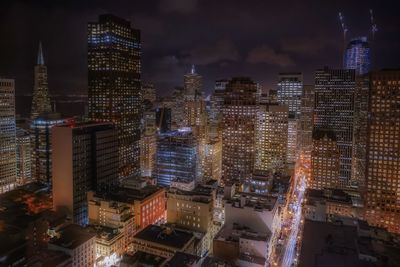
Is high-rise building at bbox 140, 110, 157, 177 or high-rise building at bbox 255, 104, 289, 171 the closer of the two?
high-rise building at bbox 255, 104, 289, 171

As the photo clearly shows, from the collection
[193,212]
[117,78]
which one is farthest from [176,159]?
[193,212]

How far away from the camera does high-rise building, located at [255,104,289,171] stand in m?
125

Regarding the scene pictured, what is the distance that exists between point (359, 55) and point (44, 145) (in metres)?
155

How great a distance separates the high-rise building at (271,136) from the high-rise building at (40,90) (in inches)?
3375

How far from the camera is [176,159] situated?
102 metres

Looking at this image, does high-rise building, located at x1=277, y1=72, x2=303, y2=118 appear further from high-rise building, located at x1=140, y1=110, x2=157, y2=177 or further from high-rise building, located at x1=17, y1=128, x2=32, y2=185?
high-rise building, located at x1=17, y1=128, x2=32, y2=185

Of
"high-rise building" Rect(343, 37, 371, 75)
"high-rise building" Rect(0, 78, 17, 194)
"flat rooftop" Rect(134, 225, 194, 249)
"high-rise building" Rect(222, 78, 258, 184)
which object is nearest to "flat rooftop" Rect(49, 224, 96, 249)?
"flat rooftop" Rect(134, 225, 194, 249)

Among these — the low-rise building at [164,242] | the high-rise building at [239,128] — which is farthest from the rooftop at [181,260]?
the high-rise building at [239,128]

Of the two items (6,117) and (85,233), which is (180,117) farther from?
(85,233)

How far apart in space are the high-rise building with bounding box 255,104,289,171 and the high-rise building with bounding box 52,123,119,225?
6809cm

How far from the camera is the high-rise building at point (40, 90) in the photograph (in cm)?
12669

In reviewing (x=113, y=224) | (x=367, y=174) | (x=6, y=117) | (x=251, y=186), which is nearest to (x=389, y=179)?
(x=367, y=174)

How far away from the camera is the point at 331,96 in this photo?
136250 mm

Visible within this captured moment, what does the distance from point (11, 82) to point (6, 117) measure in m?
11.5
